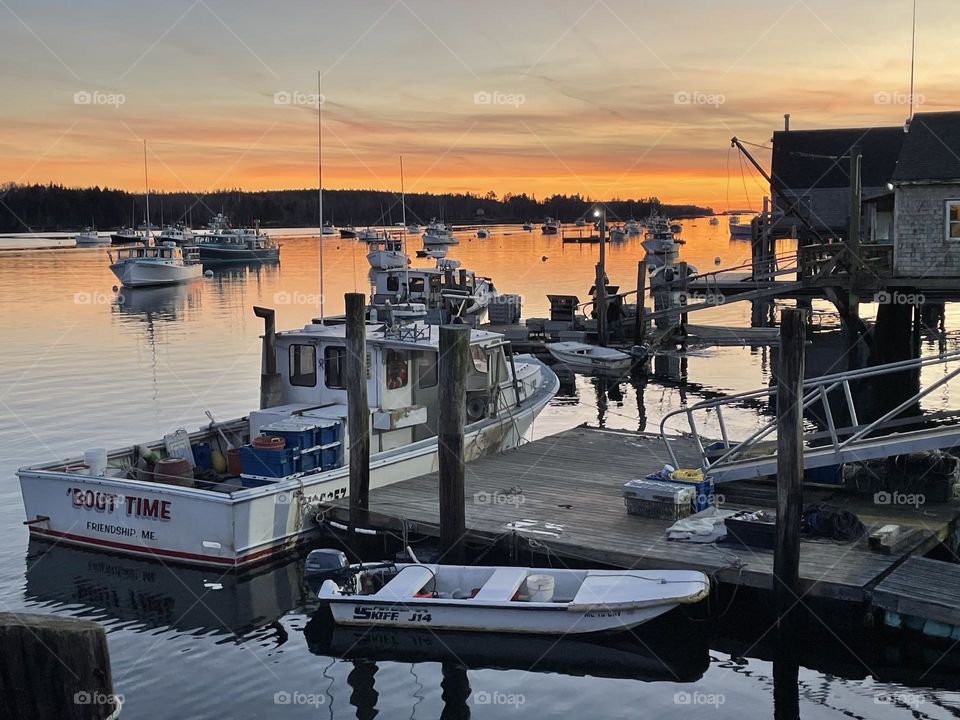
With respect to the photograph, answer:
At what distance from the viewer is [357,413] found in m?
15.7

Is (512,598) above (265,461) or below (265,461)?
below

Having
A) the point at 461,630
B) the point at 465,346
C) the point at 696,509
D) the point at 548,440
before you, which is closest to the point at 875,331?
the point at 548,440

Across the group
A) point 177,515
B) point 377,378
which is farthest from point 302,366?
point 177,515

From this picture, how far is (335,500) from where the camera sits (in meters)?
16.4

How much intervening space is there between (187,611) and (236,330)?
38.4 meters

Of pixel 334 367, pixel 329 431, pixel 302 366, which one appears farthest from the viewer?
pixel 302 366

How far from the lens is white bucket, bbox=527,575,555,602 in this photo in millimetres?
12695

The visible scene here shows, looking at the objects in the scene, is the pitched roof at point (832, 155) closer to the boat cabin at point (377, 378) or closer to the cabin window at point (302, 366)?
the boat cabin at point (377, 378)

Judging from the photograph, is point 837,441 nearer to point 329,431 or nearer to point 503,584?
point 503,584

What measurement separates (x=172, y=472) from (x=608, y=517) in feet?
22.8

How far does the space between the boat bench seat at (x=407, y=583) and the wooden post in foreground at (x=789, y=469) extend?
435 centimetres

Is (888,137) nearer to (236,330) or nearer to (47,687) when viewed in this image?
(236,330)

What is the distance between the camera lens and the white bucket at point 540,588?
1270 centimetres

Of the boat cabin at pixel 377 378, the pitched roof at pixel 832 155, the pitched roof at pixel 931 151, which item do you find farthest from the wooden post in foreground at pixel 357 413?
the pitched roof at pixel 832 155
